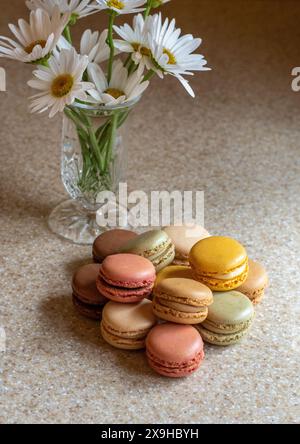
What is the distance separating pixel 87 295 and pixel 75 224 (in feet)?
0.72

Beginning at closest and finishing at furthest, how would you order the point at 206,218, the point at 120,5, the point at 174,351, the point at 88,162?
the point at 174,351 → the point at 120,5 → the point at 88,162 → the point at 206,218

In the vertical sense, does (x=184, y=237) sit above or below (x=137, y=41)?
below

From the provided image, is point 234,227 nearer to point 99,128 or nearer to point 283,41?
point 99,128

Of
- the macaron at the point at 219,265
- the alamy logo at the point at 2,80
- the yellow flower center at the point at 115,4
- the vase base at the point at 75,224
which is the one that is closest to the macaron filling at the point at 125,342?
the macaron at the point at 219,265

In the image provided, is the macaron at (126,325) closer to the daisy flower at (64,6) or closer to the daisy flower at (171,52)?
the daisy flower at (171,52)

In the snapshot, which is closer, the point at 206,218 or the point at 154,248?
the point at 154,248

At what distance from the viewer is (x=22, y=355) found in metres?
1.11

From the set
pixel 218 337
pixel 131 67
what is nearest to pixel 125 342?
pixel 218 337

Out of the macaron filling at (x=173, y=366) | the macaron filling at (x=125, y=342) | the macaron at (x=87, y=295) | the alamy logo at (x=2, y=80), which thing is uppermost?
the alamy logo at (x=2, y=80)

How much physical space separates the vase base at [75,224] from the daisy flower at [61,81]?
0.24m

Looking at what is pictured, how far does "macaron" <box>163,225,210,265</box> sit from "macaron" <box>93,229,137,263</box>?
6 cm

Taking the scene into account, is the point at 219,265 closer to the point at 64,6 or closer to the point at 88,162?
the point at 88,162

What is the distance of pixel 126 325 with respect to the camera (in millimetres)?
1102

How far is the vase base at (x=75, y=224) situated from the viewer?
133cm
